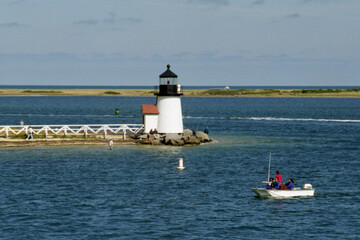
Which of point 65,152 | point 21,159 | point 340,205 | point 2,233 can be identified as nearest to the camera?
point 2,233

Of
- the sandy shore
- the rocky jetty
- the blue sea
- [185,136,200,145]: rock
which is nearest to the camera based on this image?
the blue sea

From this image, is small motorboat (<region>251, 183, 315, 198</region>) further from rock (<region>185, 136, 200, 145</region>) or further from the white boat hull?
rock (<region>185, 136, 200, 145</region>)

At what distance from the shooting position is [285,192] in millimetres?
35625

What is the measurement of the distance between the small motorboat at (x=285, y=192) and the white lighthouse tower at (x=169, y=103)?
84.8 feet

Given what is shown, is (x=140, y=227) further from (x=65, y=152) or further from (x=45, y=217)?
(x=65, y=152)

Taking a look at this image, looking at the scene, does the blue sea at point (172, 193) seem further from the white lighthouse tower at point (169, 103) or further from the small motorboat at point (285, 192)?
the white lighthouse tower at point (169, 103)

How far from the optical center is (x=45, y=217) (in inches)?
1188

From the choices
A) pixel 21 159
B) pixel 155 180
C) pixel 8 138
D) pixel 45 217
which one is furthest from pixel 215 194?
pixel 8 138

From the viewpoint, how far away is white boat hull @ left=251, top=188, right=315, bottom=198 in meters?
35.6

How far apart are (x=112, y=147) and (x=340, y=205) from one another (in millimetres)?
29238

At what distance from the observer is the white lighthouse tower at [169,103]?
60406mm
